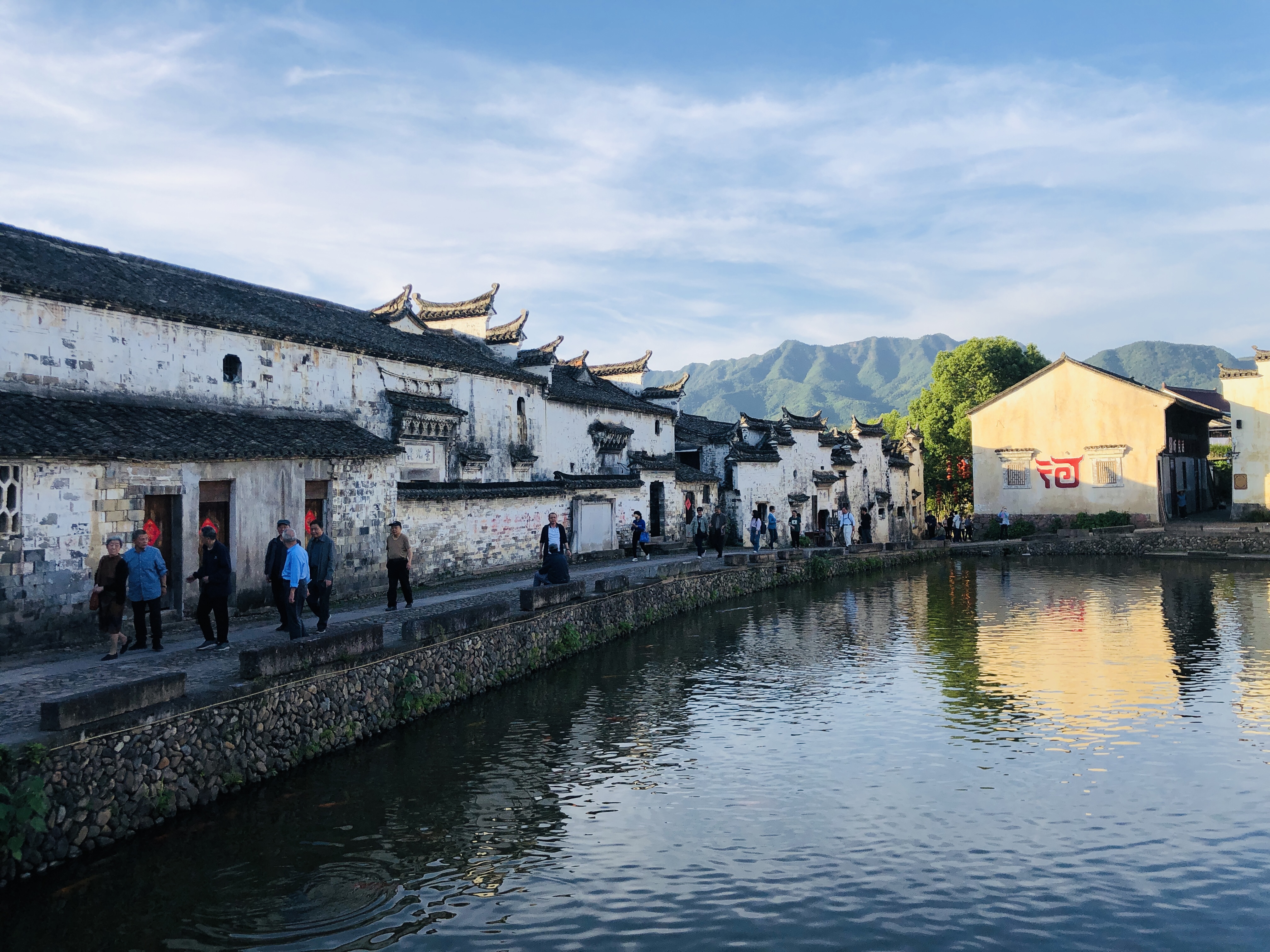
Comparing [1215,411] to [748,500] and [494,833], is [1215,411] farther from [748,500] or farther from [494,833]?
[494,833]

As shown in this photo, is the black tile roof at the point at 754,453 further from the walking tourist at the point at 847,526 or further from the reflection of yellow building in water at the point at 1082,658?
the reflection of yellow building in water at the point at 1082,658

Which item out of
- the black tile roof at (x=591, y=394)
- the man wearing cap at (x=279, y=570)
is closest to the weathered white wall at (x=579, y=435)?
the black tile roof at (x=591, y=394)

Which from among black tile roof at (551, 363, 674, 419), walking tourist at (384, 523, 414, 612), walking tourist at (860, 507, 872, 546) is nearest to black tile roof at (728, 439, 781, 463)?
black tile roof at (551, 363, 674, 419)

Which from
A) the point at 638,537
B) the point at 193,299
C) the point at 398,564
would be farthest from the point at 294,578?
the point at 638,537

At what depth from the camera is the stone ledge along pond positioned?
6973 mm

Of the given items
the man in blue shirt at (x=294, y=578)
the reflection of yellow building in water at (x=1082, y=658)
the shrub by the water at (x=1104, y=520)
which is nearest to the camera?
the man in blue shirt at (x=294, y=578)

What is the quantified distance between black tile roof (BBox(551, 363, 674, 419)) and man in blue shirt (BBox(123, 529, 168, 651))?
57.6 feet

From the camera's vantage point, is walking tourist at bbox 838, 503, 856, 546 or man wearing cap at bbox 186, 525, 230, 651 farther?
walking tourist at bbox 838, 503, 856, 546

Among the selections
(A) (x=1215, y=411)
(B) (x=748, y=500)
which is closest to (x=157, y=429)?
(B) (x=748, y=500)

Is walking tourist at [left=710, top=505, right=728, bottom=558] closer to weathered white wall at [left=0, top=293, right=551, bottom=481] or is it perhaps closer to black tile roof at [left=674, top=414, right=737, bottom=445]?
black tile roof at [left=674, top=414, right=737, bottom=445]

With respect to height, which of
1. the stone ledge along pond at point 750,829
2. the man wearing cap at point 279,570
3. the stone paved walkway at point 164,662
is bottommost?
the stone ledge along pond at point 750,829

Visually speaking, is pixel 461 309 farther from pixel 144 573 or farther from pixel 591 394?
pixel 144 573

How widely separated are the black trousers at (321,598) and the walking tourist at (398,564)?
1924 mm

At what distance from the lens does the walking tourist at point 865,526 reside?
4284 cm
